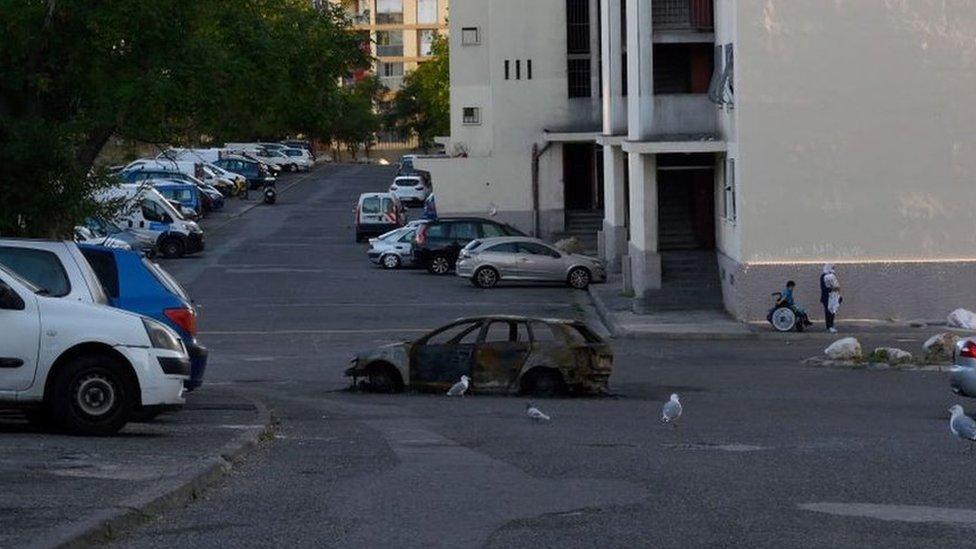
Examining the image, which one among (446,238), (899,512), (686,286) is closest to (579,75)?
(446,238)

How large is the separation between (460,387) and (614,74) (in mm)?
25806

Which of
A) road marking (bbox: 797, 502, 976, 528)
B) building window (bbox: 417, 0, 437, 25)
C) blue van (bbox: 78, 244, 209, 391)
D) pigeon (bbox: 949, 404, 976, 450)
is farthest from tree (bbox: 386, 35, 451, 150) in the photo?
road marking (bbox: 797, 502, 976, 528)

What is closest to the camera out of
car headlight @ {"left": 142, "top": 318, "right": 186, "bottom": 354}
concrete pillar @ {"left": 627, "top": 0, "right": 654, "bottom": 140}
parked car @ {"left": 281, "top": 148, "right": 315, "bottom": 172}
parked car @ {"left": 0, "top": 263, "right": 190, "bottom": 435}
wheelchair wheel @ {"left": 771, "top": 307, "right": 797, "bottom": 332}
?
parked car @ {"left": 0, "top": 263, "right": 190, "bottom": 435}

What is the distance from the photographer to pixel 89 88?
20500 millimetres

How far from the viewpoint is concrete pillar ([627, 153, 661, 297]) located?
39.4m

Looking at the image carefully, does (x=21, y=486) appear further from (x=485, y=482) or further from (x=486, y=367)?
(x=486, y=367)

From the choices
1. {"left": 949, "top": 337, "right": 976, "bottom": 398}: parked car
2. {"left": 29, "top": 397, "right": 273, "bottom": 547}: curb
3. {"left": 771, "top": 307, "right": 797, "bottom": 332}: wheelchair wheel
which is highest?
{"left": 29, "top": 397, "right": 273, "bottom": 547}: curb

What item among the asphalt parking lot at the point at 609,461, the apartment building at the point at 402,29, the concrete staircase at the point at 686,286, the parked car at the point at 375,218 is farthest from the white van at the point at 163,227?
the apartment building at the point at 402,29

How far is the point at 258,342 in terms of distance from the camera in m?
33.0

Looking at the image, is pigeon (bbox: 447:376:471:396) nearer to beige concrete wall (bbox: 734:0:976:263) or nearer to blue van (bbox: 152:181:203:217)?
beige concrete wall (bbox: 734:0:976:263)

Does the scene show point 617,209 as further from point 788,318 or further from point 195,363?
point 195,363

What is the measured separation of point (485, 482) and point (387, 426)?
5664mm

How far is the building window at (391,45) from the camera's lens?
148m

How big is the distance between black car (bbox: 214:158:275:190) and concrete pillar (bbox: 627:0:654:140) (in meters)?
51.8
